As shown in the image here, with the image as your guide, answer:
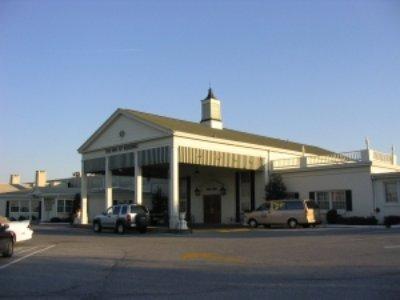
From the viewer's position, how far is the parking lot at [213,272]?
9930 millimetres

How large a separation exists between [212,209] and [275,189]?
7.42m

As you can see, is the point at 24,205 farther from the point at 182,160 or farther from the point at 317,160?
the point at 317,160

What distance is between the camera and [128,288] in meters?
10.5

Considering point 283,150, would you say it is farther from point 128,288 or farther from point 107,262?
point 128,288

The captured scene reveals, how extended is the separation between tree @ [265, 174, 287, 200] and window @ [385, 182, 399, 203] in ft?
24.2

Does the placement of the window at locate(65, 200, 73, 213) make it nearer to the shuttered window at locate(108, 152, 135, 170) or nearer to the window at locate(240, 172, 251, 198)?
the shuttered window at locate(108, 152, 135, 170)

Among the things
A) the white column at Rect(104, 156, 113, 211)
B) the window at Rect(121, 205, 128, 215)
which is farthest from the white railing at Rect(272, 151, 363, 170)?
the window at Rect(121, 205, 128, 215)

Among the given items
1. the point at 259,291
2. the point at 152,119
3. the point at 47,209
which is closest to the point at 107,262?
the point at 259,291

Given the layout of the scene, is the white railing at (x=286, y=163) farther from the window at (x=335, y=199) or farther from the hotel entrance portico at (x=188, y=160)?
the window at (x=335, y=199)

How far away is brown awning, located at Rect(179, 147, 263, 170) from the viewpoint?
34.4 metres

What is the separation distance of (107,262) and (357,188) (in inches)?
908

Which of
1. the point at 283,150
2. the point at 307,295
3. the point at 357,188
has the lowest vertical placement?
the point at 307,295

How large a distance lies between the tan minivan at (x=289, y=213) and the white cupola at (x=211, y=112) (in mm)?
15927

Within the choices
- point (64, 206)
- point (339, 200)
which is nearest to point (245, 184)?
point (339, 200)
